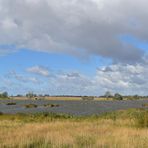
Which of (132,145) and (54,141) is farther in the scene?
(54,141)

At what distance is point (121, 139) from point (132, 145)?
7.58ft

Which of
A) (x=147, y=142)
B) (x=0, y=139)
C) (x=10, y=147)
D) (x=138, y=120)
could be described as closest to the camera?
(x=10, y=147)

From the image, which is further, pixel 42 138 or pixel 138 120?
pixel 138 120

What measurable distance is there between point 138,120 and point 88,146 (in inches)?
571

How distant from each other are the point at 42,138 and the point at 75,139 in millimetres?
1710

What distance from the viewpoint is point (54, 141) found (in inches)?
767

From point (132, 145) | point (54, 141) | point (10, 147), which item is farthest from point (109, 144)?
point (10, 147)

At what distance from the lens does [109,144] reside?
18672mm

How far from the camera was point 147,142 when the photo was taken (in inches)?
758

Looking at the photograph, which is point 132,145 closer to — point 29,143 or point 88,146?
point 88,146

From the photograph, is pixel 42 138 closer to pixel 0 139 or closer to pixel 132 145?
pixel 0 139

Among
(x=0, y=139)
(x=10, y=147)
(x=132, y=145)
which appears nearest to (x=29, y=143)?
(x=10, y=147)

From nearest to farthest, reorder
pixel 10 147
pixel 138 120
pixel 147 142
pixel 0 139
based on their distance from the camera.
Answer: pixel 10 147, pixel 147 142, pixel 0 139, pixel 138 120

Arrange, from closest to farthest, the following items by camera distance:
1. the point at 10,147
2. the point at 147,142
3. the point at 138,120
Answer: the point at 10,147 < the point at 147,142 < the point at 138,120
